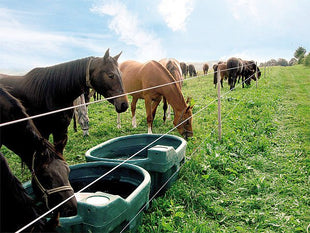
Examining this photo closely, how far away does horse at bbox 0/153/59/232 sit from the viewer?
1300 millimetres

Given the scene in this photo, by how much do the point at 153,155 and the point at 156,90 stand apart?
9.60ft

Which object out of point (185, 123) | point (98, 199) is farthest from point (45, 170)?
point (185, 123)

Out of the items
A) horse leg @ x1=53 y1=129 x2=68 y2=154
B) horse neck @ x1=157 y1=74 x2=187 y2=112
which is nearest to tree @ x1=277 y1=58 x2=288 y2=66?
horse neck @ x1=157 y1=74 x2=187 y2=112

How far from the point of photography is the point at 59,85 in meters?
3.26

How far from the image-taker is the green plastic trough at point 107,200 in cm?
165

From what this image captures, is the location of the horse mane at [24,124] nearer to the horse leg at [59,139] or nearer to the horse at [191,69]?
the horse leg at [59,139]

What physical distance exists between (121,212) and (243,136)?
3832 millimetres

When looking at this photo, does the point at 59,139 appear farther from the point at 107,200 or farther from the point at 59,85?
the point at 107,200

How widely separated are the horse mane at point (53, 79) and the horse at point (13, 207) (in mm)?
2057

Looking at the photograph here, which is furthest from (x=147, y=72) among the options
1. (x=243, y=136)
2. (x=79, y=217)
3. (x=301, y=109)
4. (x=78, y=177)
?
(x=301, y=109)

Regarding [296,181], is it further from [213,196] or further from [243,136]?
[243,136]

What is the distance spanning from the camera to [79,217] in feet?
Answer: 5.53

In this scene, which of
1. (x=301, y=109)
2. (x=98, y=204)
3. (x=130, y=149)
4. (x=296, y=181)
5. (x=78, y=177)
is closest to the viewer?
(x=98, y=204)

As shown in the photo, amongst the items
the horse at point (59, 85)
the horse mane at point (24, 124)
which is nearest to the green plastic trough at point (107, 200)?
the horse mane at point (24, 124)
